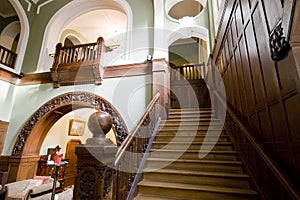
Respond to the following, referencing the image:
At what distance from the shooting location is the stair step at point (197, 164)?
2.46m

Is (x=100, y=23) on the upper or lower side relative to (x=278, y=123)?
upper

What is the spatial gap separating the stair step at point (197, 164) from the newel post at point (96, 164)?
1561 mm

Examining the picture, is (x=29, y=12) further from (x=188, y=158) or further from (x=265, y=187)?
(x=265, y=187)

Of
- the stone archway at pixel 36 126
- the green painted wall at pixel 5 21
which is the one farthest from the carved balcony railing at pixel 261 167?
the green painted wall at pixel 5 21

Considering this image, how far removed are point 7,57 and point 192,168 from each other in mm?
6320

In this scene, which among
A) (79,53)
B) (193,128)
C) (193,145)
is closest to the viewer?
(193,145)

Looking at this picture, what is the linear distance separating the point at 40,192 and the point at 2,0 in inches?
263

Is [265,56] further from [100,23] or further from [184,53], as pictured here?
[100,23]

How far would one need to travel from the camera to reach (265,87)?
73.8 inches

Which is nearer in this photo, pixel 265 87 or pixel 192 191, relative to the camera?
pixel 265 87

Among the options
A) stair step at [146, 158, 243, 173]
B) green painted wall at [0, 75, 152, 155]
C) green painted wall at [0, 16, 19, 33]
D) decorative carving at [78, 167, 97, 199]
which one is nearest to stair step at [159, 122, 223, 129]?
green painted wall at [0, 75, 152, 155]

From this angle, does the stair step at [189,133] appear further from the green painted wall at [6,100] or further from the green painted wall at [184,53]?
the green painted wall at [184,53]

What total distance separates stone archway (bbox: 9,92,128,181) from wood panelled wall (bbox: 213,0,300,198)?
3175mm

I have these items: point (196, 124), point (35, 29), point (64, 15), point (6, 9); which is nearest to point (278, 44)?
point (196, 124)
